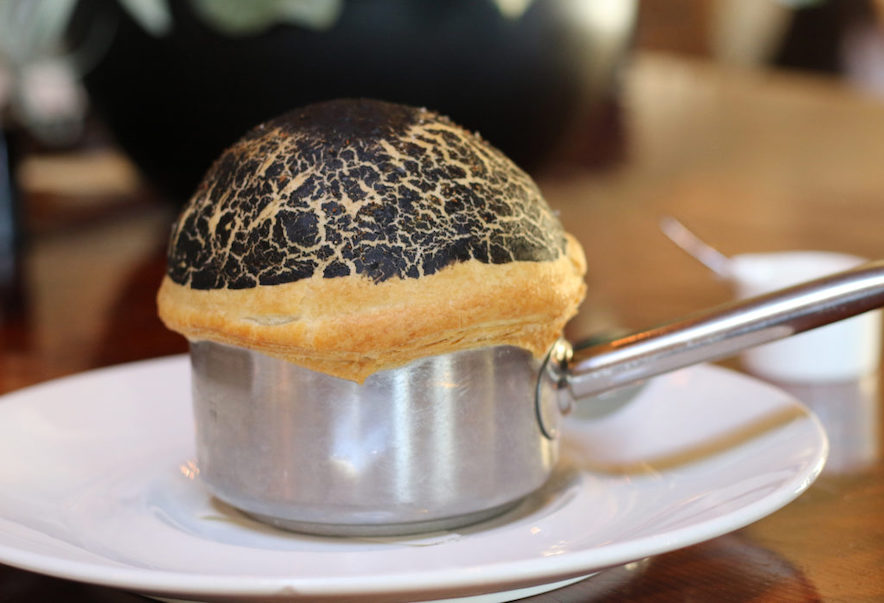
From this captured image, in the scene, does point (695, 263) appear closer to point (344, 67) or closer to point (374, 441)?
point (344, 67)

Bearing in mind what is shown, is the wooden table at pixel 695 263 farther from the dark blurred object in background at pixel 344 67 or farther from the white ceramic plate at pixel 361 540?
the dark blurred object in background at pixel 344 67

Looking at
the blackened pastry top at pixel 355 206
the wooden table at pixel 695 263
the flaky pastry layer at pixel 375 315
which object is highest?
the blackened pastry top at pixel 355 206

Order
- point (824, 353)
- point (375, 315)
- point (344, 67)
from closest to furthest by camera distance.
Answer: point (375, 315) < point (824, 353) < point (344, 67)

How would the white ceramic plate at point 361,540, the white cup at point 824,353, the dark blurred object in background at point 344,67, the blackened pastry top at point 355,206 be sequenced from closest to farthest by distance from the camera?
the white ceramic plate at point 361,540, the blackened pastry top at point 355,206, the white cup at point 824,353, the dark blurred object in background at point 344,67

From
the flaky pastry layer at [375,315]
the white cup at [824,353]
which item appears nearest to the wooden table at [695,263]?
the white cup at [824,353]

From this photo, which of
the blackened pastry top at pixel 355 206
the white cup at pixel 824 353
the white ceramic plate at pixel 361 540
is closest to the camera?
the white ceramic plate at pixel 361 540

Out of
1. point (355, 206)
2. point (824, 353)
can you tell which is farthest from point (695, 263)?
point (355, 206)

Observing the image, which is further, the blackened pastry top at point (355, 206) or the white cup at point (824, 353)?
the white cup at point (824, 353)

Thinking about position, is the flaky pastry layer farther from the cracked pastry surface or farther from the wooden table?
the wooden table
